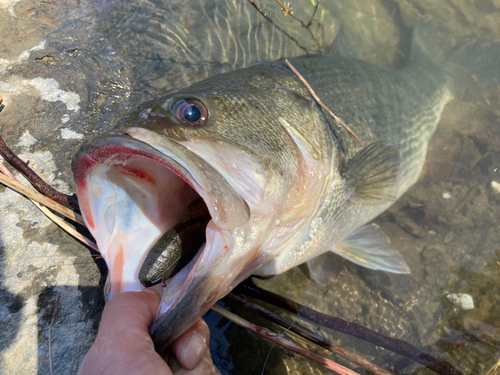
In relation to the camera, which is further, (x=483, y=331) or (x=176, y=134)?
(x=483, y=331)

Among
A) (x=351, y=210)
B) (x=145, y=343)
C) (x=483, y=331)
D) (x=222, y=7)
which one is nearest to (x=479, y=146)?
(x=483, y=331)

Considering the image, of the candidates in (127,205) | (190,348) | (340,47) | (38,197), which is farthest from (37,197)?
(340,47)

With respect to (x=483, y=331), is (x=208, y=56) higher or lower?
higher

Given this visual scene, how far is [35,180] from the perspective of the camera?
7.17 feet

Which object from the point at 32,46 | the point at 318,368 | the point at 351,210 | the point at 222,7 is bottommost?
the point at 318,368

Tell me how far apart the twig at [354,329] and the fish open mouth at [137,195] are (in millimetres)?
1013

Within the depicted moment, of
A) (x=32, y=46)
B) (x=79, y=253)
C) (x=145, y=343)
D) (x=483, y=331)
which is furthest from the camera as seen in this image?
(x=32, y=46)

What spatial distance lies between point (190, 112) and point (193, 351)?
3.96 feet

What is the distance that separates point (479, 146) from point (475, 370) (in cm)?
270

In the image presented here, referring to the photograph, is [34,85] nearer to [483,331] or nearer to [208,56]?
[208,56]

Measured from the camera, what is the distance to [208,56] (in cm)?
368

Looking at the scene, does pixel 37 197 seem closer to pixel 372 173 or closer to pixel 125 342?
pixel 125 342

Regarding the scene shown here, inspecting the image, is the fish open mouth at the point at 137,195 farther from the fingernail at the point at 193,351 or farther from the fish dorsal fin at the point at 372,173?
the fish dorsal fin at the point at 372,173

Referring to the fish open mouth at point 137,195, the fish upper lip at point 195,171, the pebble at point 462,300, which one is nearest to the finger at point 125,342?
the fish open mouth at point 137,195
